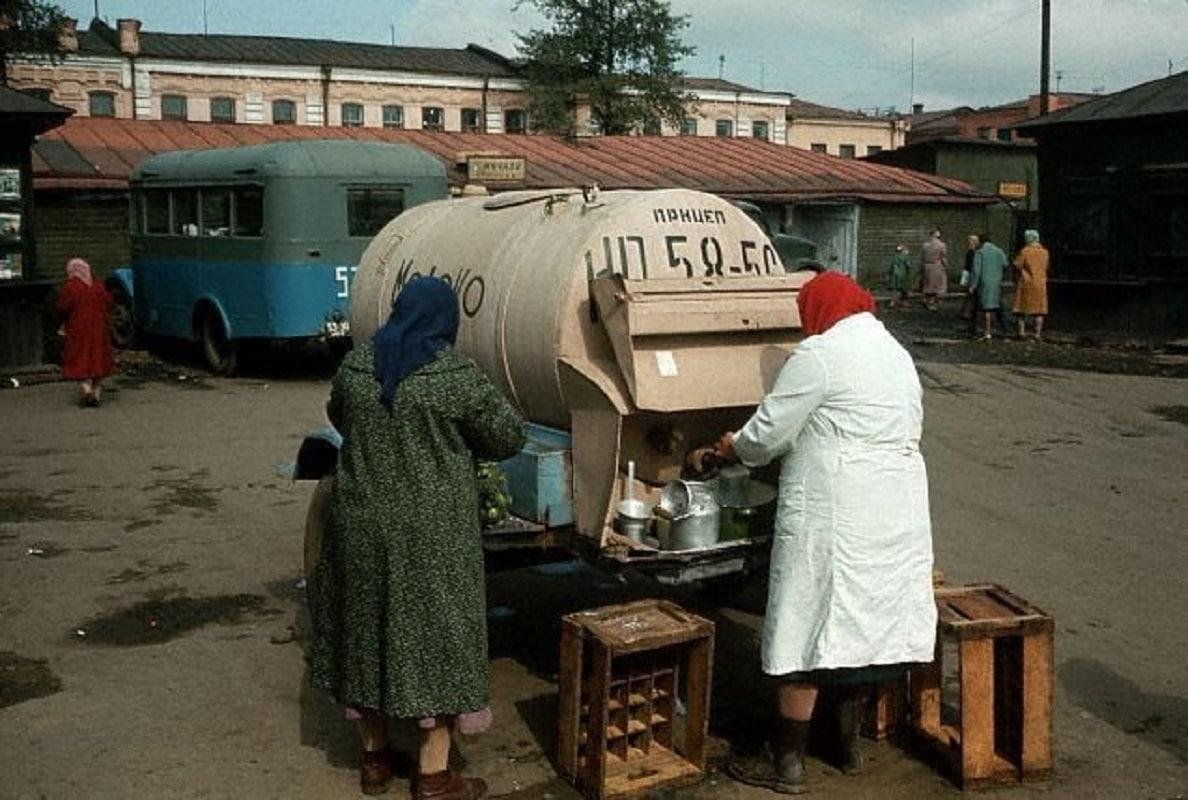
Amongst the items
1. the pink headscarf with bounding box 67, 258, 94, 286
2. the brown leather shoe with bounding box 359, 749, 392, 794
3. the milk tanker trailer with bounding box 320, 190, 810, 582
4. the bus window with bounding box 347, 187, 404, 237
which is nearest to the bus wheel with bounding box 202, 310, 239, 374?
the bus window with bounding box 347, 187, 404, 237

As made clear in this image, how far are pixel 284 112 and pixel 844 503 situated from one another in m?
51.1

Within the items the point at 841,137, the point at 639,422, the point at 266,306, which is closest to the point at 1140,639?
the point at 639,422

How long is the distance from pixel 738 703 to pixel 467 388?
215 centimetres

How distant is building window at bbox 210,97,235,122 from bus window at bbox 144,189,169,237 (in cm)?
3548

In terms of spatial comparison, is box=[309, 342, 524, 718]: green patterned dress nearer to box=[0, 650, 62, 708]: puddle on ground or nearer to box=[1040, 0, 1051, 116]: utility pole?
box=[0, 650, 62, 708]: puddle on ground

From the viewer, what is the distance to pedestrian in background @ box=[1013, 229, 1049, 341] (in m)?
19.9

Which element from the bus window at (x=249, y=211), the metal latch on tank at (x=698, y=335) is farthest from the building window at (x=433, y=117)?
the metal latch on tank at (x=698, y=335)

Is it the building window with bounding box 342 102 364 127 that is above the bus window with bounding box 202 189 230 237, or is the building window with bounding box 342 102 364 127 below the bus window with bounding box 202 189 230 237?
above

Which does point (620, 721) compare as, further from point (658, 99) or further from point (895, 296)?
point (658, 99)

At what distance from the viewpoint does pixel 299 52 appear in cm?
5472

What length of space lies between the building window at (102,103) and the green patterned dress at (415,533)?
1932 inches

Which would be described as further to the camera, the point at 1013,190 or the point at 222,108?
the point at 222,108

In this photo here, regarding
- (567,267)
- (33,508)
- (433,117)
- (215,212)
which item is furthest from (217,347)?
(433,117)

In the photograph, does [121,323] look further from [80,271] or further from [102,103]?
[102,103]
